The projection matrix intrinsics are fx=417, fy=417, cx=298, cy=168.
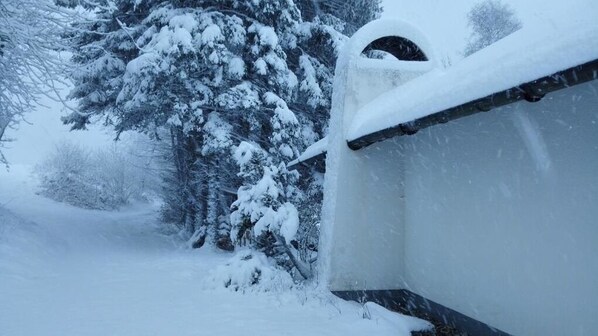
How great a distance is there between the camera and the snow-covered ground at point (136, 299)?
15.8ft

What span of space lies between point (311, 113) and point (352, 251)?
7.00m

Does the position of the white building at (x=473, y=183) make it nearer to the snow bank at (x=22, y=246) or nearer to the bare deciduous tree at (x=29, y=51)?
the bare deciduous tree at (x=29, y=51)

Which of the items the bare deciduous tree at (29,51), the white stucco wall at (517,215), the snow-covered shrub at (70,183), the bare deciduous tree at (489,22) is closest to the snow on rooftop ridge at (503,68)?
the white stucco wall at (517,215)

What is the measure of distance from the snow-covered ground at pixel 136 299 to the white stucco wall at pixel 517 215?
3.21 ft

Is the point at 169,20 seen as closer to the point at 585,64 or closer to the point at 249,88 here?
the point at 249,88

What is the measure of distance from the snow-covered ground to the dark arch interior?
434cm

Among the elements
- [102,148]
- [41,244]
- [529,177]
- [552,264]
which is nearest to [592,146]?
[529,177]

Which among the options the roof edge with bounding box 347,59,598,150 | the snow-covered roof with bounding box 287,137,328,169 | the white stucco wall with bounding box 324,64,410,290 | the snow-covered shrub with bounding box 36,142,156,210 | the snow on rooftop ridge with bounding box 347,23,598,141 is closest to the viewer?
the roof edge with bounding box 347,59,598,150

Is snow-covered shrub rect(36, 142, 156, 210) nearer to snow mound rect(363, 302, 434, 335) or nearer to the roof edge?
snow mound rect(363, 302, 434, 335)

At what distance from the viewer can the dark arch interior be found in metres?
7.20

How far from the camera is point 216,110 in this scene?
36.6ft

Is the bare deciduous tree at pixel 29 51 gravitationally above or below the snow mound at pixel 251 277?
above

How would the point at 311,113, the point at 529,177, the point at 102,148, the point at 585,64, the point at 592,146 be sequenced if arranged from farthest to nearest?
the point at 102,148
the point at 311,113
the point at 529,177
the point at 592,146
the point at 585,64

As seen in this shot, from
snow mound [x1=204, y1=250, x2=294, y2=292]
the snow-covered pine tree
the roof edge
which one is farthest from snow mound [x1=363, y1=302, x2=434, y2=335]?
the snow-covered pine tree
